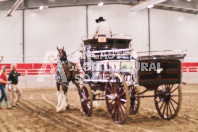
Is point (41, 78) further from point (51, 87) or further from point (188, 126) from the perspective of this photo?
point (188, 126)

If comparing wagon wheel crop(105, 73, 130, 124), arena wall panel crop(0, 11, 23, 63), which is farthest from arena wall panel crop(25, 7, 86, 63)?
wagon wheel crop(105, 73, 130, 124)

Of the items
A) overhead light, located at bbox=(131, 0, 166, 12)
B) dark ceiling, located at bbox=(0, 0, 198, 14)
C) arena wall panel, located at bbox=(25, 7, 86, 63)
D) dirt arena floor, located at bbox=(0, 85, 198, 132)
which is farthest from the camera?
arena wall panel, located at bbox=(25, 7, 86, 63)

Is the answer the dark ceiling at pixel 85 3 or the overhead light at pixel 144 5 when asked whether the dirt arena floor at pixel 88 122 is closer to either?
the overhead light at pixel 144 5

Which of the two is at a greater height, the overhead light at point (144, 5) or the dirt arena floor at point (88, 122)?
the overhead light at point (144, 5)

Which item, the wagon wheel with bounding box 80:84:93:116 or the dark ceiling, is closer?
the wagon wheel with bounding box 80:84:93:116

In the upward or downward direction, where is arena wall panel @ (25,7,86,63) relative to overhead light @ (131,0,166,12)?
downward

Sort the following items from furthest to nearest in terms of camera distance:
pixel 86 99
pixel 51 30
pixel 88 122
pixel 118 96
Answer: pixel 51 30 < pixel 86 99 < pixel 88 122 < pixel 118 96

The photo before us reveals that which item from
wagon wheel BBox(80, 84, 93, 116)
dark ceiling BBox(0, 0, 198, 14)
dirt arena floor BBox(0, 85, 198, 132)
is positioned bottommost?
dirt arena floor BBox(0, 85, 198, 132)

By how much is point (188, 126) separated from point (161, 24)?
64.1ft

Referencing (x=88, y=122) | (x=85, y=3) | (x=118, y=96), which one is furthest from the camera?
(x=85, y=3)

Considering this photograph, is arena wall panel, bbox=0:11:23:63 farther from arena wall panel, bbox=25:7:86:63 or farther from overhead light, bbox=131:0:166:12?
overhead light, bbox=131:0:166:12

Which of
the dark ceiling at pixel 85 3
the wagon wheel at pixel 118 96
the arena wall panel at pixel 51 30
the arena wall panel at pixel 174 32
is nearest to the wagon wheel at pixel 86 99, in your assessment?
the wagon wheel at pixel 118 96

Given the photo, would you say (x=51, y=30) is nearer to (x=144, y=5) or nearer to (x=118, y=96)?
(x=144, y=5)

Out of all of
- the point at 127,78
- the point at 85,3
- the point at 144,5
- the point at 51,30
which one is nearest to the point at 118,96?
the point at 127,78
